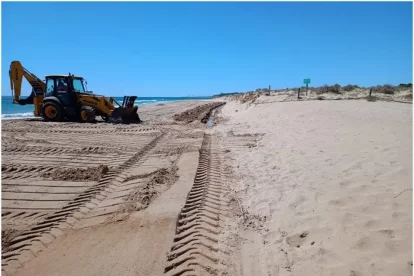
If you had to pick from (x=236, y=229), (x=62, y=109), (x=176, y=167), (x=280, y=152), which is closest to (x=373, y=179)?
(x=236, y=229)

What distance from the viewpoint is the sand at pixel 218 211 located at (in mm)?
3018

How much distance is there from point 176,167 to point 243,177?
160 centimetres

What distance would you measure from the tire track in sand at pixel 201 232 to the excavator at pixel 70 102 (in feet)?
34.7

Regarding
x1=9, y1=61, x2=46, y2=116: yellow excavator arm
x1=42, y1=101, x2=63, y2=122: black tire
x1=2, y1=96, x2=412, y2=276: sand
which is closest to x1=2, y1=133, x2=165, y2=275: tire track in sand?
x1=2, y1=96, x2=412, y2=276: sand

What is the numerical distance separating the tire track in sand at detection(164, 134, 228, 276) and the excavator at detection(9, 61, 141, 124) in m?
10.6

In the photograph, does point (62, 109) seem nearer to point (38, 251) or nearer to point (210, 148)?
→ point (210, 148)

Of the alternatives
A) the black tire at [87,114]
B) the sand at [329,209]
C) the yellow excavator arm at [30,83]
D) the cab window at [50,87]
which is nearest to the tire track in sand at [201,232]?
the sand at [329,209]

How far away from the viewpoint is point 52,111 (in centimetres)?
1513

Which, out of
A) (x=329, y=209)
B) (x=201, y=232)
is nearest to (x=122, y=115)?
(x=201, y=232)

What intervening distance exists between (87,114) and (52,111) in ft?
6.67

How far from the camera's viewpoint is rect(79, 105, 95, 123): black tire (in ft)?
48.0

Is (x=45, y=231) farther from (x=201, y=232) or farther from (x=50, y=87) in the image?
(x=50, y=87)

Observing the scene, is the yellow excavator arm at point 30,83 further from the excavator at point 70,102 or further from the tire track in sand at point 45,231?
the tire track in sand at point 45,231

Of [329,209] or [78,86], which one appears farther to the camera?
[78,86]
